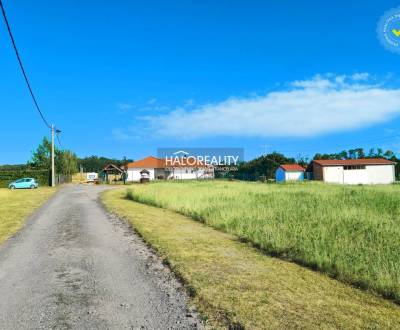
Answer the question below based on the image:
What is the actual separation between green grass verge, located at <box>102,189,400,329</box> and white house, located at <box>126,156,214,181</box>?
2652 inches

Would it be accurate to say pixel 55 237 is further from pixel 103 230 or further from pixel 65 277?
pixel 65 277

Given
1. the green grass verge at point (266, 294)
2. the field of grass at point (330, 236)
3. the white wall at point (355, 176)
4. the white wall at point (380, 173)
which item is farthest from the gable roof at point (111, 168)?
the green grass verge at point (266, 294)

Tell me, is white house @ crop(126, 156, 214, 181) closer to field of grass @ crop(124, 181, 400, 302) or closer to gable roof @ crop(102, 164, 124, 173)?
gable roof @ crop(102, 164, 124, 173)

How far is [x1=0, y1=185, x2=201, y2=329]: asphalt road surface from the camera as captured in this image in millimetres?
4785

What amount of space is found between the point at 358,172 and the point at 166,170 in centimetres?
3664

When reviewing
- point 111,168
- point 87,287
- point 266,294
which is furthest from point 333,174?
point 87,287

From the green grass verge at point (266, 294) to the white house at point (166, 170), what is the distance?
221ft

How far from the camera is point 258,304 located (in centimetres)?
520

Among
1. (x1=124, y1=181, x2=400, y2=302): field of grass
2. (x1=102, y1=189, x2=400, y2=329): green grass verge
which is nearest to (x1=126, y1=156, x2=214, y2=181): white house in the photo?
(x1=124, y1=181, x2=400, y2=302): field of grass

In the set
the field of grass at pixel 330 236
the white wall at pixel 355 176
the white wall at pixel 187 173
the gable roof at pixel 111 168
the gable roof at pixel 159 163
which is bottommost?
the field of grass at pixel 330 236

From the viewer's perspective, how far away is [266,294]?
564cm

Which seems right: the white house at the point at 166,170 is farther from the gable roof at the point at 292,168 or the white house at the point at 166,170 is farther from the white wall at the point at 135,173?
the gable roof at the point at 292,168

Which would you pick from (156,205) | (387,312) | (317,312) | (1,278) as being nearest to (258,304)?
(317,312)

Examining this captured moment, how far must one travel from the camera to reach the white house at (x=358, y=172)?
64.3m
